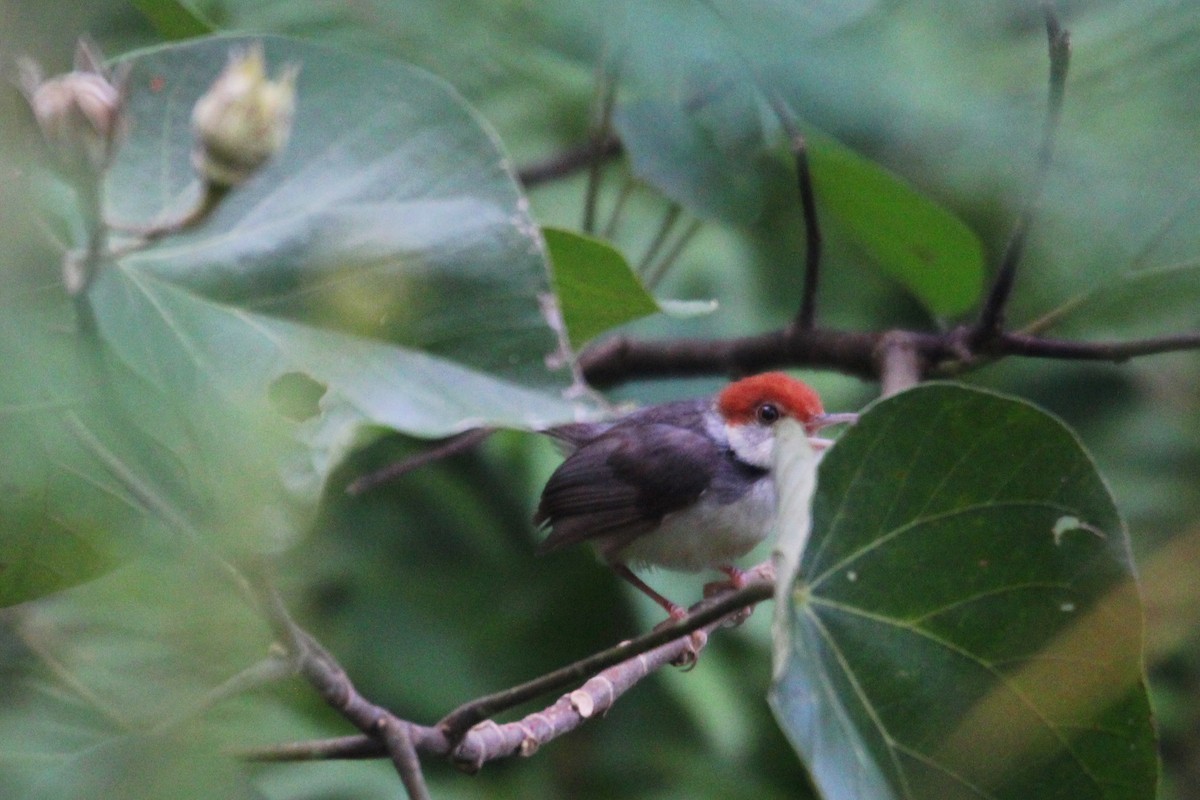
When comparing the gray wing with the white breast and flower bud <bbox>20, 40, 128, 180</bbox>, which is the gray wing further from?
flower bud <bbox>20, 40, 128, 180</bbox>

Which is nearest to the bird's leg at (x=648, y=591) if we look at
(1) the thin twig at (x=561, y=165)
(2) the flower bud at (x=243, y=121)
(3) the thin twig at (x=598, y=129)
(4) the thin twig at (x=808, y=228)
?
(4) the thin twig at (x=808, y=228)

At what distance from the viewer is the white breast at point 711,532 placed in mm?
2885

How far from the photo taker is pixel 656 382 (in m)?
3.43

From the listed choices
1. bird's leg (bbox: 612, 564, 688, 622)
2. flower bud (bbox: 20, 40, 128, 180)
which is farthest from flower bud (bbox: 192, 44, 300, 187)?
bird's leg (bbox: 612, 564, 688, 622)

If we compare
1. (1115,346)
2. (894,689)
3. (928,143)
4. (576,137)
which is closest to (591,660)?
(894,689)

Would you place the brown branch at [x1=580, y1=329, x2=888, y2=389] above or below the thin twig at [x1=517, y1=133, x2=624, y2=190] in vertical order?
below

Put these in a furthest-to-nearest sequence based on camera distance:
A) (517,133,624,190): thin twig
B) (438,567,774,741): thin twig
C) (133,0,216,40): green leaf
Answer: (517,133,624,190): thin twig
(133,0,216,40): green leaf
(438,567,774,741): thin twig

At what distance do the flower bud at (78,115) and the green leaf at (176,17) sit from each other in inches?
35.8

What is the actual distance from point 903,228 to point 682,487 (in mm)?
801

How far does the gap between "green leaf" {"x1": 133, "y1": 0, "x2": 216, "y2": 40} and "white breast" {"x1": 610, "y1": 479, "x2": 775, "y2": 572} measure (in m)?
1.53

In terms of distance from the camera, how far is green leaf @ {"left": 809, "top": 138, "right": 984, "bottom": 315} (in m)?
2.72

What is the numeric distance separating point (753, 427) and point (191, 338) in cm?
193

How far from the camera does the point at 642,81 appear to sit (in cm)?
241

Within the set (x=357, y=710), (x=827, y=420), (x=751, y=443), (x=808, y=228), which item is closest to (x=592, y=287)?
(x=808, y=228)
